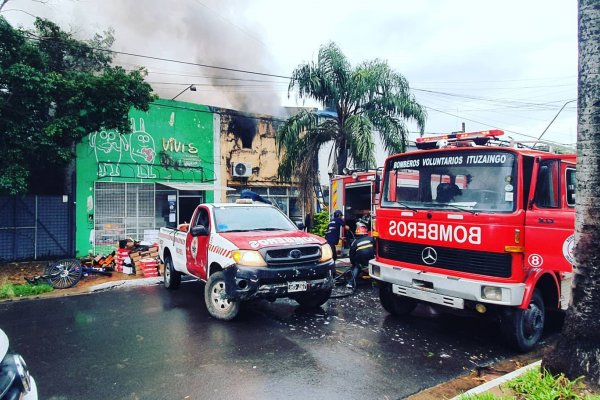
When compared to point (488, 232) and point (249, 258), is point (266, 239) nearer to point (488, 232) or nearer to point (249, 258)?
point (249, 258)

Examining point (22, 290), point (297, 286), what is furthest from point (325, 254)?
point (22, 290)

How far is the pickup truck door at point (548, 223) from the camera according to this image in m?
4.79

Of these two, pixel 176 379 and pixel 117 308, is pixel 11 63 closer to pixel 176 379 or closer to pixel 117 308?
pixel 117 308

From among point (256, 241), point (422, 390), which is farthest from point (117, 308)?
point (422, 390)

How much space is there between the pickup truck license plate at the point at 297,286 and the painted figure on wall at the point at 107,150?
10.5 meters

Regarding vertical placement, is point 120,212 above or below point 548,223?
below

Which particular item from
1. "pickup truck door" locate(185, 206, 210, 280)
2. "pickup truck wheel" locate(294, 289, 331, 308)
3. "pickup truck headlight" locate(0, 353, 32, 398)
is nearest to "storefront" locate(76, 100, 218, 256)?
"pickup truck door" locate(185, 206, 210, 280)

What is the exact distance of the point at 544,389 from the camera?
138 inches

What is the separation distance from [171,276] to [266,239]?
140 inches

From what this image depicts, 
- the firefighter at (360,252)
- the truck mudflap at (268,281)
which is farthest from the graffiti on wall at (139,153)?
the truck mudflap at (268,281)

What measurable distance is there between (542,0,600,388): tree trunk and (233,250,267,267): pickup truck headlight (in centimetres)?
362

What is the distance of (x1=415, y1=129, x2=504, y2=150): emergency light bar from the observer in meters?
5.43

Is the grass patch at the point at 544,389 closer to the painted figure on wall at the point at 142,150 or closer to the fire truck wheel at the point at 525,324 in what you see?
the fire truck wheel at the point at 525,324

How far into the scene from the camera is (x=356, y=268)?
8625 millimetres
